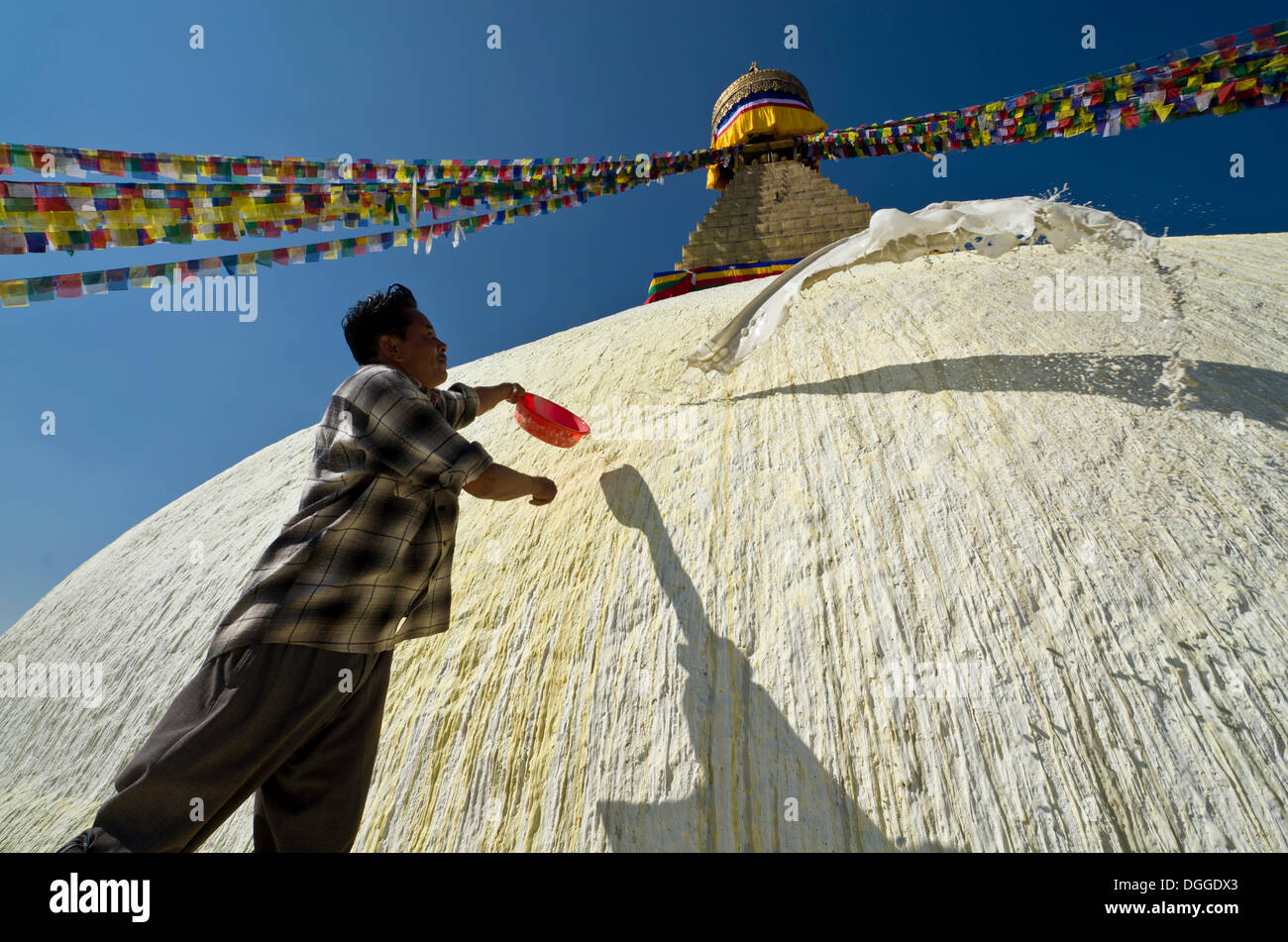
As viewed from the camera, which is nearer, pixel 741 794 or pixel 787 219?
pixel 741 794

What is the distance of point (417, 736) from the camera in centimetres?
199

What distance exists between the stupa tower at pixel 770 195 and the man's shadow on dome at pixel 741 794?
36.5 ft

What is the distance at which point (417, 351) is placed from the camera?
1829 mm

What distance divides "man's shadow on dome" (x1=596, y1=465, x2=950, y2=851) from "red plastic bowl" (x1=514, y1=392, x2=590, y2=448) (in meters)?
1.21

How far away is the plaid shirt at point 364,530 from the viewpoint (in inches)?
54.0

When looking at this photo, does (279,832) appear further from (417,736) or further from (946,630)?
(946,630)

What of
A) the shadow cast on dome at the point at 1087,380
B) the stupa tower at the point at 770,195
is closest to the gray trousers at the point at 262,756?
the shadow cast on dome at the point at 1087,380

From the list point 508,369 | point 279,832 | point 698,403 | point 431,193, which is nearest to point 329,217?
point 431,193

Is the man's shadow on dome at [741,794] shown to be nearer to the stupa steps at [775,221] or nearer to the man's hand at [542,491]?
the man's hand at [542,491]

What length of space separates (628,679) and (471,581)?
2.98ft

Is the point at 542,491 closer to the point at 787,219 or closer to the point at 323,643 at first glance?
the point at 323,643

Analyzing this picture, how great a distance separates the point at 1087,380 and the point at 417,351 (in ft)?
9.13

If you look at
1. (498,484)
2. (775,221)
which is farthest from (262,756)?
(775,221)
